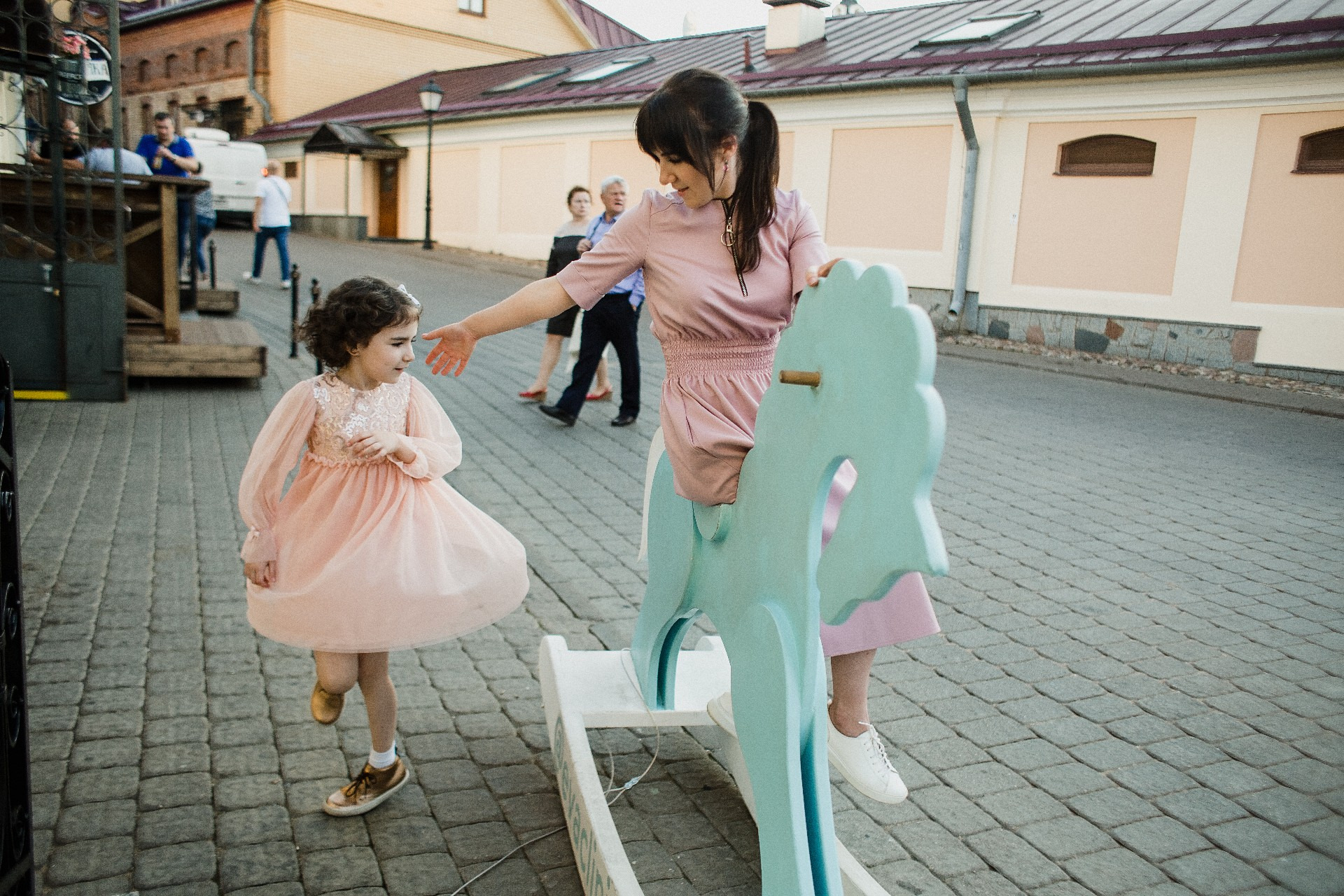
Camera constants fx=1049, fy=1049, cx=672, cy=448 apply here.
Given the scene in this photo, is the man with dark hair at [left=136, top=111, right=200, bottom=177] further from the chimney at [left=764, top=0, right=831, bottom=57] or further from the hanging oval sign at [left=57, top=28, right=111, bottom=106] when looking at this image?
the chimney at [left=764, top=0, right=831, bottom=57]

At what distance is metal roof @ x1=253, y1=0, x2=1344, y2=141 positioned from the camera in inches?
498

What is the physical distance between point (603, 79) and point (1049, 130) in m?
11.4

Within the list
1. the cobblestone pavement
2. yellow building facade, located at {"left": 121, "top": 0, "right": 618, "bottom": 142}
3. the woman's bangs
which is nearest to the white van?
yellow building facade, located at {"left": 121, "top": 0, "right": 618, "bottom": 142}

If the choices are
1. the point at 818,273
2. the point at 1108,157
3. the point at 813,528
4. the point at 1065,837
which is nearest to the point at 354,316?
the point at 818,273

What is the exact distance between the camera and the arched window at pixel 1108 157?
1364cm

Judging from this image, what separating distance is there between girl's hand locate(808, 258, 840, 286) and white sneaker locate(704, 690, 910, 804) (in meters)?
1.06

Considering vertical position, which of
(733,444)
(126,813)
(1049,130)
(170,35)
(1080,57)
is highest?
(170,35)

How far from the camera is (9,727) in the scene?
2.07 meters

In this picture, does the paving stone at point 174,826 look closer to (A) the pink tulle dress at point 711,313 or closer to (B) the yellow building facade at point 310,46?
(A) the pink tulle dress at point 711,313

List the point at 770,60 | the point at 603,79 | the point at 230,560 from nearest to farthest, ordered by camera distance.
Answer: the point at 230,560, the point at 770,60, the point at 603,79

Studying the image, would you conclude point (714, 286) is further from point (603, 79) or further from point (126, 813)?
point (603, 79)

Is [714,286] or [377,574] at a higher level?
[714,286]

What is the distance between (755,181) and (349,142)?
2630 centimetres

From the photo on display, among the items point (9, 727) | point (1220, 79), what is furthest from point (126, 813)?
point (1220, 79)
